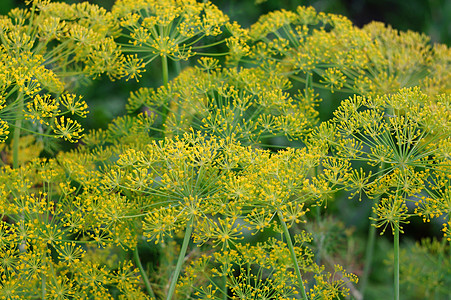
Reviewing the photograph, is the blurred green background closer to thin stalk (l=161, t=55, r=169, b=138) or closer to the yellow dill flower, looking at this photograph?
thin stalk (l=161, t=55, r=169, b=138)

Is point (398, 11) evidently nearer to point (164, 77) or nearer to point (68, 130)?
point (164, 77)

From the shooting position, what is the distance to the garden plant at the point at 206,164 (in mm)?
936

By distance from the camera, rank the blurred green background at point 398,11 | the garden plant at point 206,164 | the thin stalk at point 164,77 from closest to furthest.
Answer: the garden plant at point 206,164 → the thin stalk at point 164,77 → the blurred green background at point 398,11

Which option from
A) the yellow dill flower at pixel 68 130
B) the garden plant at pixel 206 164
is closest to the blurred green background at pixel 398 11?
the garden plant at pixel 206 164

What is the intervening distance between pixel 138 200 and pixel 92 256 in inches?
9.4

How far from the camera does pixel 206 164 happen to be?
0.93m

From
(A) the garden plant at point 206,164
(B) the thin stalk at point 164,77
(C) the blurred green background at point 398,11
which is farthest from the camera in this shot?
(C) the blurred green background at point 398,11

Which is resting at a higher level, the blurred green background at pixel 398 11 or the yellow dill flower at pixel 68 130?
the blurred green background at pixel 398 11

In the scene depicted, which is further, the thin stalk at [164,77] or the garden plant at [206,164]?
the thin stalk at [164,77]

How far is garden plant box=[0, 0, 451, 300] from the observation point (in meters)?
0.94

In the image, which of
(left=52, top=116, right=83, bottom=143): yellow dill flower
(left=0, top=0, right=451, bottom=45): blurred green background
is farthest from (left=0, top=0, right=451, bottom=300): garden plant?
(left=0, top=0, right=451, bottom=45): blurred green background

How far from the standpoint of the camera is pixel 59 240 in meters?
0.97

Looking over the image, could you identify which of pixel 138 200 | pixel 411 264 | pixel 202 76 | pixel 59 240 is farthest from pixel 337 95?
pixel 59 240

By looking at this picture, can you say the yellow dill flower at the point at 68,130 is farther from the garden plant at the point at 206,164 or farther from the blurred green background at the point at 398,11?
the blurred green background at the point at 398,11
